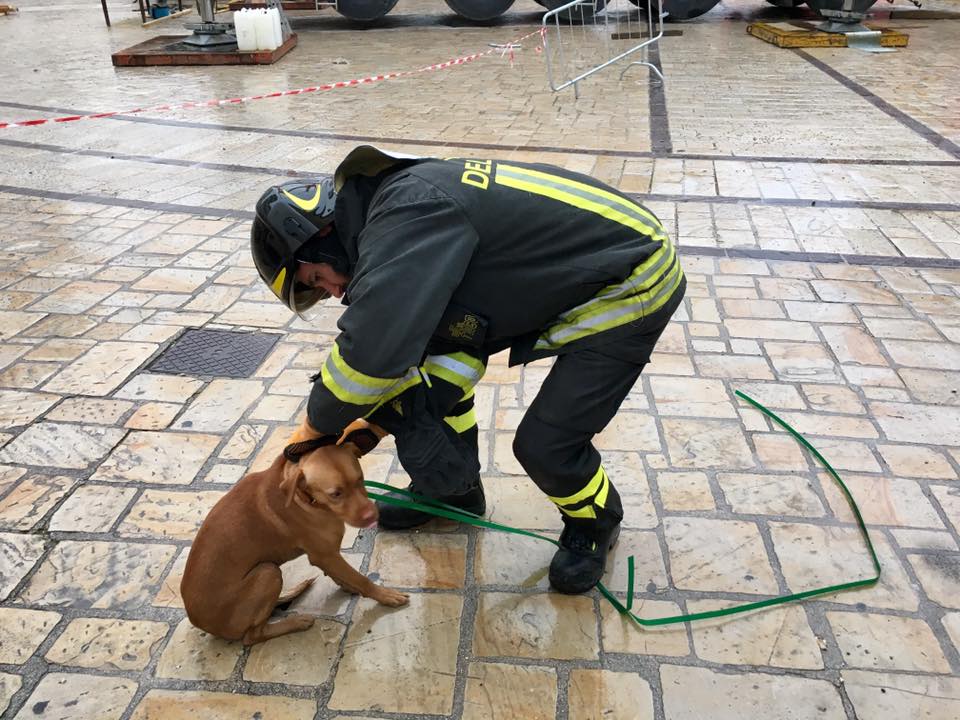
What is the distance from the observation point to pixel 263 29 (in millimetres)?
12859

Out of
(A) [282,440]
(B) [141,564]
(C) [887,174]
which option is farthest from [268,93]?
(B) [141,564]

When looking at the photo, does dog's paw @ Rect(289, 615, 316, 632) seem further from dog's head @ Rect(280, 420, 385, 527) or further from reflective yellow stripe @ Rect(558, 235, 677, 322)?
reflective yellow stripe @ Rect(558, 235, 677, 322)

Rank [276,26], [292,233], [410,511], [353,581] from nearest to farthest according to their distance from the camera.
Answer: [292,233] → [353,581] → [410,511] → [276,26]

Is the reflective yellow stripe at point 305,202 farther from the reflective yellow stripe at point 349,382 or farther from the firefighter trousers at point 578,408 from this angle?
the firefighter trousers at point 578,408

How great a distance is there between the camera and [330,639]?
103 inches

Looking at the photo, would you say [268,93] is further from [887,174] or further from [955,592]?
[955,592]

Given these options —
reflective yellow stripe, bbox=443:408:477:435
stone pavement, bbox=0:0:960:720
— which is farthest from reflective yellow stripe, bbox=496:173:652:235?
stone pavement, bbox=0:0:960:720

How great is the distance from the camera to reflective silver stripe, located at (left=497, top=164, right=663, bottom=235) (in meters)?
2.34

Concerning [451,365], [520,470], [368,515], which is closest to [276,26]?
[520,470]

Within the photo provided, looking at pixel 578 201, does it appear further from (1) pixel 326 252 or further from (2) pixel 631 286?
(1) pixel 326 252

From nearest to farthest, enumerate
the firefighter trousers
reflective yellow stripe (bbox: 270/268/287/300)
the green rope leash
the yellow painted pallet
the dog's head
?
1. the dog's head
2. reflective yellow stripe (bbox: 270/268/287/300)
3. the firefighter trousers
4. the green rope leash
5. the yellow painted pallet

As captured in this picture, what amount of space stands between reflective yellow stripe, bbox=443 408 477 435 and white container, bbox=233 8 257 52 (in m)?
11.8

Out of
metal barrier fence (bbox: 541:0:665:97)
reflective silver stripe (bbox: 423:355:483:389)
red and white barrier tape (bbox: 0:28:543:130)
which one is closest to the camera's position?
reflective silver stripe (bbox: 423:355:483:389)

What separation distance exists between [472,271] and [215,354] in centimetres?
250
